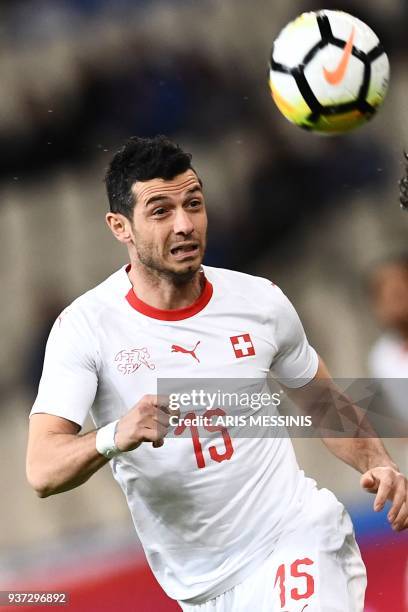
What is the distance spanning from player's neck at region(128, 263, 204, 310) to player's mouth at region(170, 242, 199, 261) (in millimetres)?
100

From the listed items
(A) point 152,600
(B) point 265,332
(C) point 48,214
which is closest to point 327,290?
(C) point 48,214

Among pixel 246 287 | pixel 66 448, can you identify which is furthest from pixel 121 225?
pixel 66 448

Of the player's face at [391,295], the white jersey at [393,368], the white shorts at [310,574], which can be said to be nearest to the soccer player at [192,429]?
the white shorts at [310,574]

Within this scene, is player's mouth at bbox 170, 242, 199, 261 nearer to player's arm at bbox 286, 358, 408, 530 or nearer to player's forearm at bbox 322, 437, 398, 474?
player's arm at bbox 286, 358, 408, 530

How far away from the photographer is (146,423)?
8.13 feet

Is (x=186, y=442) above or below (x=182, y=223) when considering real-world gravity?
below

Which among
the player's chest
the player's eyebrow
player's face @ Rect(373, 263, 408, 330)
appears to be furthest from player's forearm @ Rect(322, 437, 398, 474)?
player's face @ Rect(373, 263, 408, 330)

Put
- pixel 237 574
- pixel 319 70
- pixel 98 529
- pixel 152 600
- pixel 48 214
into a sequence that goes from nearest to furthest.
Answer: pixel 237 574, pixel 319 70, pixel 152 600, pixel 98 529, pixel 48 214

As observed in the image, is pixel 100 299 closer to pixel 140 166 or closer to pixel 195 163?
pixel 140 166

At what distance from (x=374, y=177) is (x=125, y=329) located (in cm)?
276

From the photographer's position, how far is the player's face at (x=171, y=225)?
3.02 meters

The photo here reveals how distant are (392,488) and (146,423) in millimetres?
640

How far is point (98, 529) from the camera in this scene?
479 cm

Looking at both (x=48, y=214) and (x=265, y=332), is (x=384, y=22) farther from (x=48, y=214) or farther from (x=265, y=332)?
(x=265, y=332)
